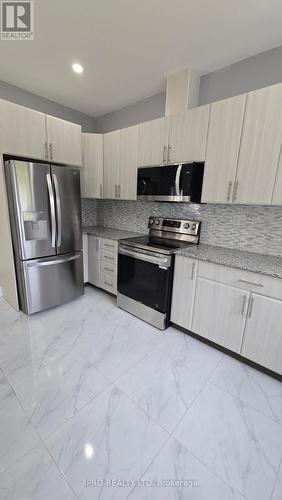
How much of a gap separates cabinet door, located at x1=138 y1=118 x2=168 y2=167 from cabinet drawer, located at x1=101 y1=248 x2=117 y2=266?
1181 mm

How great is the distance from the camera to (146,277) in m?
2.37

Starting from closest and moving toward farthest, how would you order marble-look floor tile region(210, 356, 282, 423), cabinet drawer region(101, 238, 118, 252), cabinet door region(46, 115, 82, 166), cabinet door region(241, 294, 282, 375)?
1. marble-look floor tile region(210, 356, 282, 423)
2. cabinet door region(241, 294, 282, 375)
3. cabinet door region(46, 115, 82, 166)
4. cabinet drawer region(101, 238, 118, 252)

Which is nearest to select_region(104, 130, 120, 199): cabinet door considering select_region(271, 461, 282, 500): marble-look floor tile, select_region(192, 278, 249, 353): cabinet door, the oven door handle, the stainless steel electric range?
the stainless steel electric range

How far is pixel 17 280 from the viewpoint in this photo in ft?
8.16

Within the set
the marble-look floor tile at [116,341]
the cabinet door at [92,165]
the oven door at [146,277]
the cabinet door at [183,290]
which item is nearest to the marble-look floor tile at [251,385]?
the cabinet door at [183,290]

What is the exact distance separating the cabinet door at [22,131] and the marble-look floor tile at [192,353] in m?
2.49

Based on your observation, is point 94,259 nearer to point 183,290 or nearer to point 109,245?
point 109,245

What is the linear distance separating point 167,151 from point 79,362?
7.43 ft

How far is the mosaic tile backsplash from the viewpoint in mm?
2020

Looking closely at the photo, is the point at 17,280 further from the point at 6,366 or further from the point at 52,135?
the point at 52,135

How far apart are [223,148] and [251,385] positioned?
203 centimetres

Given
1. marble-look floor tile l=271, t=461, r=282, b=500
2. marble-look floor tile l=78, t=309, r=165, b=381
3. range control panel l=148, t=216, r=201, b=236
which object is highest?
range control panel l=148, t=216, r=201, b=236

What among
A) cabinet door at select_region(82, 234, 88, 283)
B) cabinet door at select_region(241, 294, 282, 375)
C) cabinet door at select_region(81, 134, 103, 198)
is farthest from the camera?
cabinet door at select_region(82, 234, 88, 283)

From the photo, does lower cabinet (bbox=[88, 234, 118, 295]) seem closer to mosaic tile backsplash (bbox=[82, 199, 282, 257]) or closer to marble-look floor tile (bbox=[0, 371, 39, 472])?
mosaic tile backsplash (bbox=[82, 199, 282, 257])
